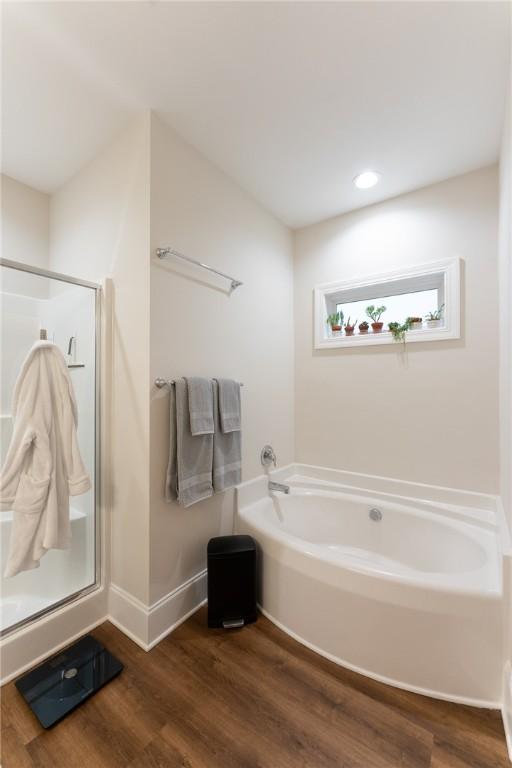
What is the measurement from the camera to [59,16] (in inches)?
45.4

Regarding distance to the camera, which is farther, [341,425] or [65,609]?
[341,425]

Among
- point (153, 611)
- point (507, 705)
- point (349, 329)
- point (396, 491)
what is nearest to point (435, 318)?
point (349, 329)

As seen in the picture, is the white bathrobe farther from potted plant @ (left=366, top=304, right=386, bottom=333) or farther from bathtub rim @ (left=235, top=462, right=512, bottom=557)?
potted plant @ (left=366, top=304, right=386, bottom=333)

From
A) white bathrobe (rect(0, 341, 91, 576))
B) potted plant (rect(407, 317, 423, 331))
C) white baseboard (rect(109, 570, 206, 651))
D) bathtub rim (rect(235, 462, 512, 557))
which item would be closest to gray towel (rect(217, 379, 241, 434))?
bathtub rim (rect(235, 462, 512, 557))

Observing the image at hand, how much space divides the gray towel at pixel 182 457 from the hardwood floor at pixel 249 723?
70cm

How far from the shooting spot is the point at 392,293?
7.60 ft

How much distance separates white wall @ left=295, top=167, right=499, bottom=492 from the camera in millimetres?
1904

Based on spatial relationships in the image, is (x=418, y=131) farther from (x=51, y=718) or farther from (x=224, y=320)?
(x=51, y=718)

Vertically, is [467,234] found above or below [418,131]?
below

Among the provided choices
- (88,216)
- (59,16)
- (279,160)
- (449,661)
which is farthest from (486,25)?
(449,661)

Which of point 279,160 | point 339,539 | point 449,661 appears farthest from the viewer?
point 339,539

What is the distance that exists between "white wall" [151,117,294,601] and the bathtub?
1.19ft

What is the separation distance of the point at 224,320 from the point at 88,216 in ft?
3.27

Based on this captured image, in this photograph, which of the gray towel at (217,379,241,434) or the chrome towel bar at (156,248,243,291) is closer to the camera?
the chrome towel bar at (156,248,243,291)
